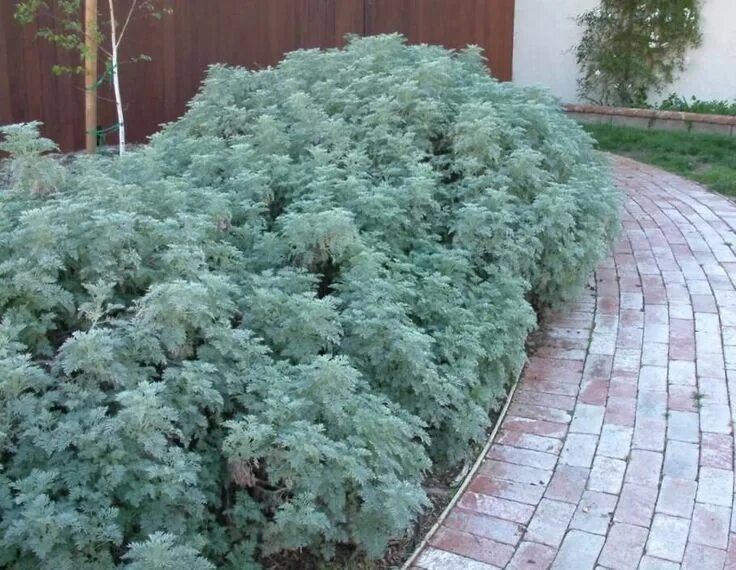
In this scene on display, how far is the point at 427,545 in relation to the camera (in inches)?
107

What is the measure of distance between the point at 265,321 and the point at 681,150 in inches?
260

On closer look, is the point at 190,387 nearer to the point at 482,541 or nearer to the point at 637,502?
the point at 482,541

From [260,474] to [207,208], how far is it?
1.17 m

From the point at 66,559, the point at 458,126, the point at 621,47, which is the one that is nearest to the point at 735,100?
the point at 621,47

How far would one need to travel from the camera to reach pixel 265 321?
2844 mm

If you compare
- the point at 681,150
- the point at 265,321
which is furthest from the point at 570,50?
the point at 265,321

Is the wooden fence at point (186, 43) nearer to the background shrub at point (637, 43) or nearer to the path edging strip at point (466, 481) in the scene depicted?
the background shrub at point (637, 43)

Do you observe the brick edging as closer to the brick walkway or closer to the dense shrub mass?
the brick walkway

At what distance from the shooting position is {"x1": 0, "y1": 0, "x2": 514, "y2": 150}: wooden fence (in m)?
6.24

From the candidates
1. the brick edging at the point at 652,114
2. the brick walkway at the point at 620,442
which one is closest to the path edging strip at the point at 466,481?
the brick walkway at the point at 620,442

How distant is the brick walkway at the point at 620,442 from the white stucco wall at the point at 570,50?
5740mm

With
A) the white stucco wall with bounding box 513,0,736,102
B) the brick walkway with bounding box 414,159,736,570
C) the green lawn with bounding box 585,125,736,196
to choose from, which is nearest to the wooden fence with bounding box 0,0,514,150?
the white stucco wall with bounding box 513,0,736,102

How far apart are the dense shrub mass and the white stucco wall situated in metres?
6.53

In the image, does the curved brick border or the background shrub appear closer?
the curved brick border
